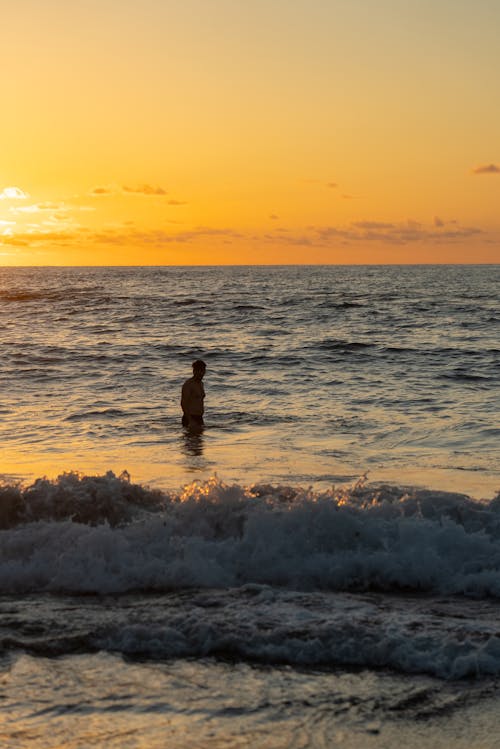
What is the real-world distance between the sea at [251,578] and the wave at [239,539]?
0.08 ft

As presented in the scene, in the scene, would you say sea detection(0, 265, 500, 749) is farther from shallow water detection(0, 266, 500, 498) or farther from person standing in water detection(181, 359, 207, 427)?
person standing in water detection(181, 359, 207, 427)

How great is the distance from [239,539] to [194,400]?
8015 mm

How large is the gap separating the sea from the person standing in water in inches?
16.4

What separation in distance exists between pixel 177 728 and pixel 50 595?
286cm

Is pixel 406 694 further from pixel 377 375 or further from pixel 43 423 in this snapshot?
pixel 377 375

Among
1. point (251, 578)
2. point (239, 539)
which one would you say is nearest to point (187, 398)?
point (239, 539)

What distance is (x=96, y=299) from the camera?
218ft

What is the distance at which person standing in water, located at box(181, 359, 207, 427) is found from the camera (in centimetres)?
1681

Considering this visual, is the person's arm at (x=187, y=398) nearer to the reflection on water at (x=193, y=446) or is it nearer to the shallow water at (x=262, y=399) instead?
the reflection on water at (x=193, y=446)

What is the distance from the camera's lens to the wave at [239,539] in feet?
26.7

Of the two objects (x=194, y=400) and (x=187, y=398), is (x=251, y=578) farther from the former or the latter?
(x=187, y=398)

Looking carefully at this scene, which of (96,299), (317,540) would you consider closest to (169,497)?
(317,540)

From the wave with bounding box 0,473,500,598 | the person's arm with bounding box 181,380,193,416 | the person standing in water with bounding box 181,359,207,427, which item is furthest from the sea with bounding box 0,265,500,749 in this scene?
the person's arm with bounding box 181,380,193,416

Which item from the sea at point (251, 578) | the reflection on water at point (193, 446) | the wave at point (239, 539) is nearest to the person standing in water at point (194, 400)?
the reflection on water at point (193, 446)
